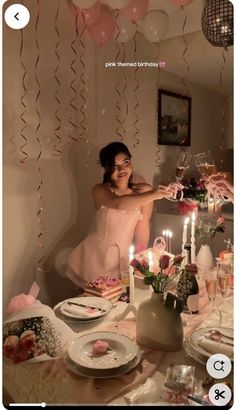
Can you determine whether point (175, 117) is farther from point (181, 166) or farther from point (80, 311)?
point (80, 311)

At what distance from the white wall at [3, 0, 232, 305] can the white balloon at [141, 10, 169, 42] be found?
7 cm

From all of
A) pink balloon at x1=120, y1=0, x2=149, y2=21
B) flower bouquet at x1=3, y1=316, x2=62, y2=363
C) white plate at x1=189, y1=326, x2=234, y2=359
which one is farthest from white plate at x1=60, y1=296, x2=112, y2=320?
pink balloon at x1=120, y1=0, x2=149, y2=21

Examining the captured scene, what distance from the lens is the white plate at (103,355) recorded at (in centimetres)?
58

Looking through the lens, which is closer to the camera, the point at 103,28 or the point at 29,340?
the point at 29,340

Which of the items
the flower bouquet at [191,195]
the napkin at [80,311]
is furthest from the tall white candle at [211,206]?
the napkin at [80,311]

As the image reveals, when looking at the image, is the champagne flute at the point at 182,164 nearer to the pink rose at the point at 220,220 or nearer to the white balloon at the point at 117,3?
the pink rose at the point at 220,220

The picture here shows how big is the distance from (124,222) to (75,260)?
24 centimetres

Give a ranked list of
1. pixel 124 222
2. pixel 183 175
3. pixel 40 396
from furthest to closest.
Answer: pixel 124 222
pixel 183 175
pixel 40 396

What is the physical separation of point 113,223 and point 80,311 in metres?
0.50

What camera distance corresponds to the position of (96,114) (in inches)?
50.9

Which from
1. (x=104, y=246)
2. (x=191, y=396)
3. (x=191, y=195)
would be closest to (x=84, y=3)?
(x=191, y=195)

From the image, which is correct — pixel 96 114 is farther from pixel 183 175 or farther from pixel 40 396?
pixel 40 396

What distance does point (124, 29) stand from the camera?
3.58 feet

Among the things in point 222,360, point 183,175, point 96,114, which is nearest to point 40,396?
point 222,360
